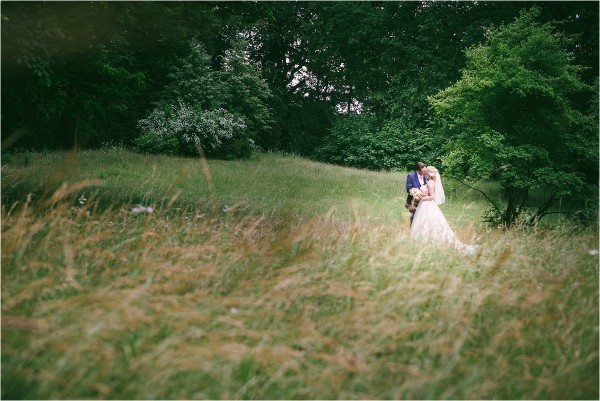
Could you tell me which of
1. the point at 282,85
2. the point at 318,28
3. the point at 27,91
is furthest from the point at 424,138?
the point at 27,91

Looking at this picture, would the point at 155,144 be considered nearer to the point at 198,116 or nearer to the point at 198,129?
the point at 198,129

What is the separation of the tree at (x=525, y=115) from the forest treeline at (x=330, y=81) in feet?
0.14

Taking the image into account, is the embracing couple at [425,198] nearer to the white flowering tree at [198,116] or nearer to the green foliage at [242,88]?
the white flowering tree at [198,116]

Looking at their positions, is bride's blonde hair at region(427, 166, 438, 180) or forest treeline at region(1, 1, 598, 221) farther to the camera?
bride's blonde hair at region(427, 166, 438, 180)

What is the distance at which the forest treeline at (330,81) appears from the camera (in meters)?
7.11

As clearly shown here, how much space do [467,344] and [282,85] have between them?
1416 inches

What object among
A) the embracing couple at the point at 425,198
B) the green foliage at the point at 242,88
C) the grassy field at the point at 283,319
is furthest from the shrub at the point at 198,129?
the grassy field at the point at 283,319

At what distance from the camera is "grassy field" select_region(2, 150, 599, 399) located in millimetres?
2262

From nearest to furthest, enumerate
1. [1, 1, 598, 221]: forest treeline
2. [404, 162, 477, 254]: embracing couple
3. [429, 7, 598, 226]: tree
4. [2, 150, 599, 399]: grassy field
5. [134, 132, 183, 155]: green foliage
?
[2, 150, 599, 399]: grassy field, [1, 1, 598, 221]: forest treeline, [404, 162, 477, 254]: embracing couple, [429, 7, 598, 226]: tree, [134, 132, 183, 155]: green foliage

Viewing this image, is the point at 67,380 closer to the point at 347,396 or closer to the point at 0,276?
the point at 0,276

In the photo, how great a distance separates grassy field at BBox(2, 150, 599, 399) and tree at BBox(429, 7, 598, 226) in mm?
6297

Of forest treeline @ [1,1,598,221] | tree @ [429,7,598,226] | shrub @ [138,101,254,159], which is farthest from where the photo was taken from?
shrub @ [138,101,254,159]

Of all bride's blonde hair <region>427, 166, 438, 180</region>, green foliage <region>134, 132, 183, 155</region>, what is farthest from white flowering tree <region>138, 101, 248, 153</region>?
bride's blonde hair <region>427, 166, 438, 180</region>

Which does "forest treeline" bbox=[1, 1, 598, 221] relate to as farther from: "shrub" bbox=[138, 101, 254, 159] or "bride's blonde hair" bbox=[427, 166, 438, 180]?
"bride's blonde hair" bbox=[427, 166, 438, 180]
